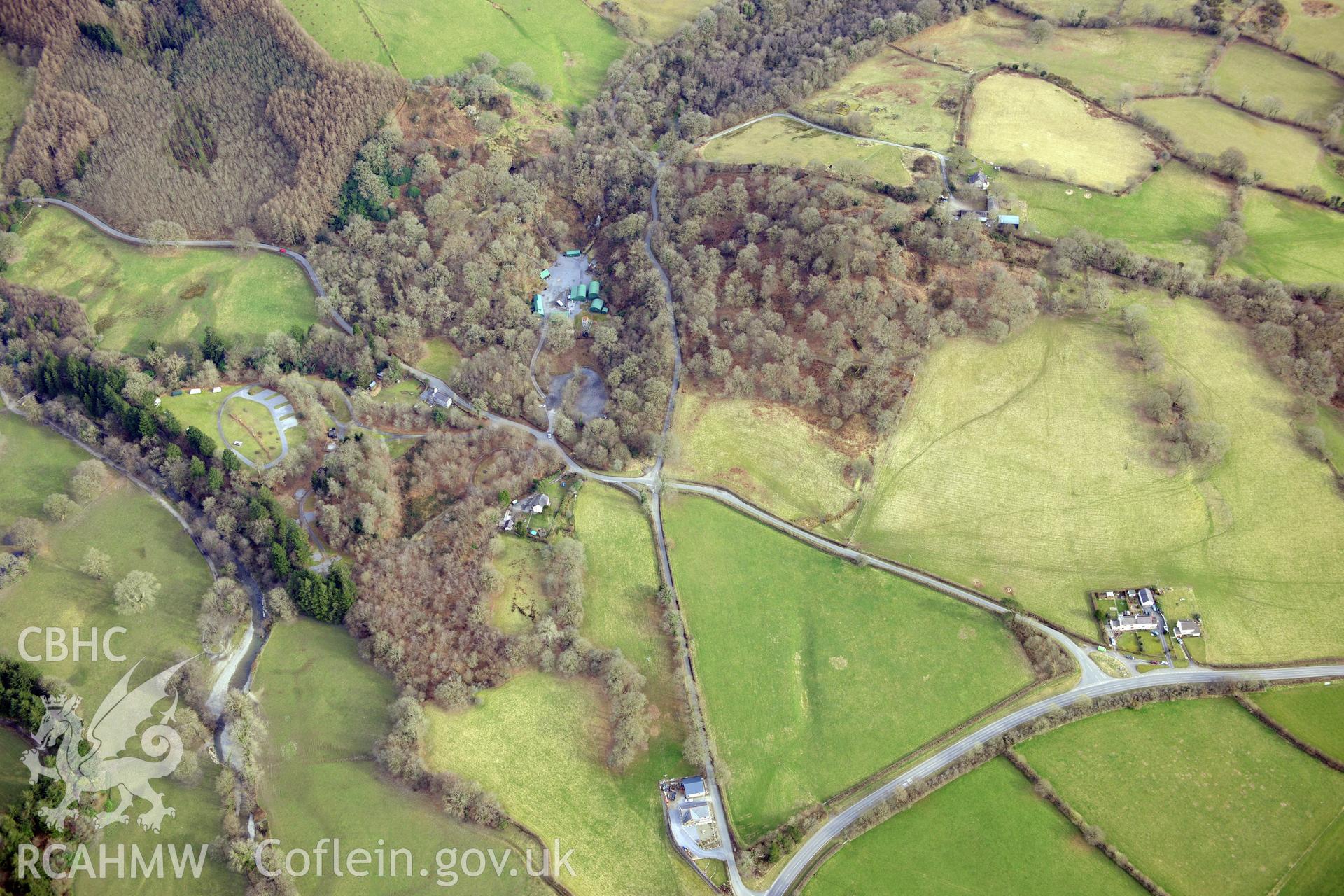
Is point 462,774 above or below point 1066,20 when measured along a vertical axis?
below

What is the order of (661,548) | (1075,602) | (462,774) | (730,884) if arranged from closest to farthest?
(730,884), (462,774), (1075,602), (661,548)

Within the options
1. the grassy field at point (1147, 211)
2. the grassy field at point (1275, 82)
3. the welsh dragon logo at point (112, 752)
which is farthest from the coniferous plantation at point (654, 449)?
the grassy field at point (1275, 82)

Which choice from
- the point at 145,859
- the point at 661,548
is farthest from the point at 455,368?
the point at 145,859

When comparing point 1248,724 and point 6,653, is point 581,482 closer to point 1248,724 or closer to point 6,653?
point 6,653

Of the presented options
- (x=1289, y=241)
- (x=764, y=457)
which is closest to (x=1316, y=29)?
(x=1289, y=241)

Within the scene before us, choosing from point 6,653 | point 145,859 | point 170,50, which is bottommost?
point 145,859

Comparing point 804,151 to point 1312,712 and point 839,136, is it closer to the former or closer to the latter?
point 839,136

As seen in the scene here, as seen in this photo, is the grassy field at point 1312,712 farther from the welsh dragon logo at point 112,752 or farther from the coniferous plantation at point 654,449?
the welsh dragon logo at point 112,752

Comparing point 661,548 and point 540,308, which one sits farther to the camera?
point 540,308
